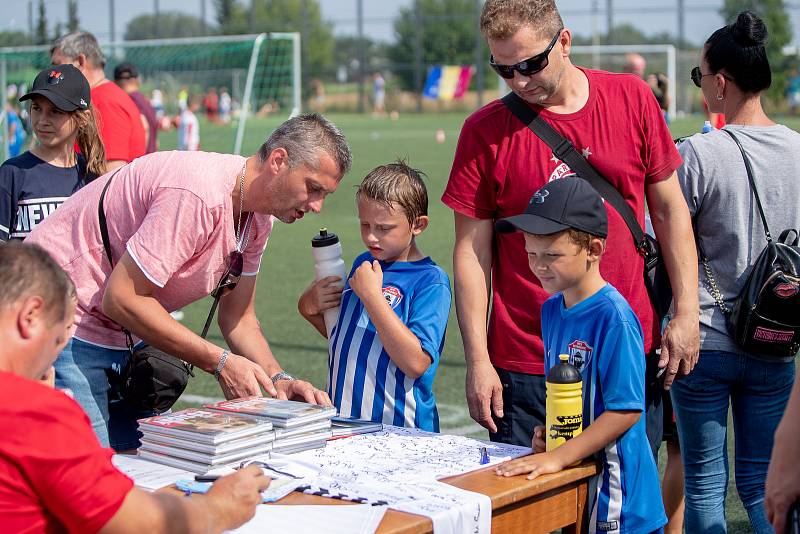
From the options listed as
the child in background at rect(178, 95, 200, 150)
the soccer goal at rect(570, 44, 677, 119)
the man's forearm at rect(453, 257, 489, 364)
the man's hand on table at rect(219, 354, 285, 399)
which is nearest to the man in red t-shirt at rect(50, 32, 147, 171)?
the man's hand on table at rect(219, 354, 285, 399)

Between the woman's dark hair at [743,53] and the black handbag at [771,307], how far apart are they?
24.1 inches

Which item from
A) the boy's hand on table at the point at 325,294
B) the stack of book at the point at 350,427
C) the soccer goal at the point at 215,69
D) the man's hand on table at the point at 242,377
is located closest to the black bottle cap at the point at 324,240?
the boy's hand on table at the point at 325,294

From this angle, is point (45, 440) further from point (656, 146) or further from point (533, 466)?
point (656, 146)

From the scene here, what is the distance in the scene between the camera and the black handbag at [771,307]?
373cm

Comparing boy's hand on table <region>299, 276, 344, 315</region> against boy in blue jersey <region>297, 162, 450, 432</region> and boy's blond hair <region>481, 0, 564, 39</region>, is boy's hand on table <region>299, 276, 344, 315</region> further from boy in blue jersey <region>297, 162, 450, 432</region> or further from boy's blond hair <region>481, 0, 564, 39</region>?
boy's blond hair <region>481, 0, 564, 39</region>

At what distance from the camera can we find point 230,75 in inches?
1332

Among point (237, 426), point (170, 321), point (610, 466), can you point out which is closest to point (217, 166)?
point (170, 321)

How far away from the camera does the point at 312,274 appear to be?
1196cm

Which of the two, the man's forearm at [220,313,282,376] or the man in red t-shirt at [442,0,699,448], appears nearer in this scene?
the man in red t-shirt at [442,0,699,448]

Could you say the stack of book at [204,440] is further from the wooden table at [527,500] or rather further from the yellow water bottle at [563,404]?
the yellow water bottle at [563,404]

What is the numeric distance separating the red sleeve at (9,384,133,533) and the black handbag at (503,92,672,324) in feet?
6.61

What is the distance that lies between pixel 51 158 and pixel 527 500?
303cm

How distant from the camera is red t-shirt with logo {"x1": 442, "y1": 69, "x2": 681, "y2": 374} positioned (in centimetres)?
360

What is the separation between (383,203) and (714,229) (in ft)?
4.06
